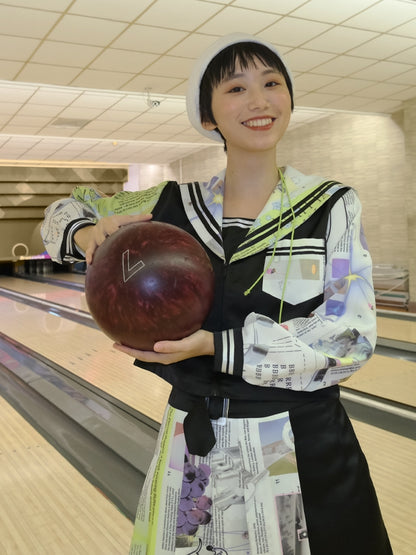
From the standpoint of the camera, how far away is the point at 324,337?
78cm

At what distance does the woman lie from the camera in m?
0.78

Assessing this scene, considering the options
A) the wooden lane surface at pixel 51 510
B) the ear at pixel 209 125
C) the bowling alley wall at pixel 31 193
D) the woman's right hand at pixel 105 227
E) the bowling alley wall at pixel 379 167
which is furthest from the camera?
the bowling alley wall at pixel 31 193

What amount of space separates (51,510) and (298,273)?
1.51 m

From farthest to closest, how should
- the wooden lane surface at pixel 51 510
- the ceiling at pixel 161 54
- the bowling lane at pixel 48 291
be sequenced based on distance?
the bowling lane at pixel 48 291, the ceiling at pixel 161 54, the wooden lane surface at pixel 51 510

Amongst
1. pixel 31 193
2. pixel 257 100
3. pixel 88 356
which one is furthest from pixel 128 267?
pixel 31 193

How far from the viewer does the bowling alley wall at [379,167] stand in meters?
6.68

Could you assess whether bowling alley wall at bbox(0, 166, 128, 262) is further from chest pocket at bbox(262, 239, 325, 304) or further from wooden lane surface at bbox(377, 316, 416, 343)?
chest pocket at bbox(262, 239, 325, 304)

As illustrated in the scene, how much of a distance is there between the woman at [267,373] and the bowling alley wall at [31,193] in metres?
11.2

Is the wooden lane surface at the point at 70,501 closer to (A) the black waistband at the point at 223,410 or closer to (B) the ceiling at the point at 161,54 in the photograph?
(A) the black waistband at the point at 223,410

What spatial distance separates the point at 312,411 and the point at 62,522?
4.43 ft

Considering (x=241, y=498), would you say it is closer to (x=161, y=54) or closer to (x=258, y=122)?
(x=258, y=122)

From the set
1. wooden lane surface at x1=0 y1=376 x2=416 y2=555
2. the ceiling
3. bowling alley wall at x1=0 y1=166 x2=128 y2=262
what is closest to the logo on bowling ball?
wooden lane surface at x1=0 y1=376 x2=416 y2=555

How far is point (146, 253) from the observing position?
2.61 feet

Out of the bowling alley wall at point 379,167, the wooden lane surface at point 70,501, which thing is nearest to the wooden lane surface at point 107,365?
the wooden lane surface at point 70,501
